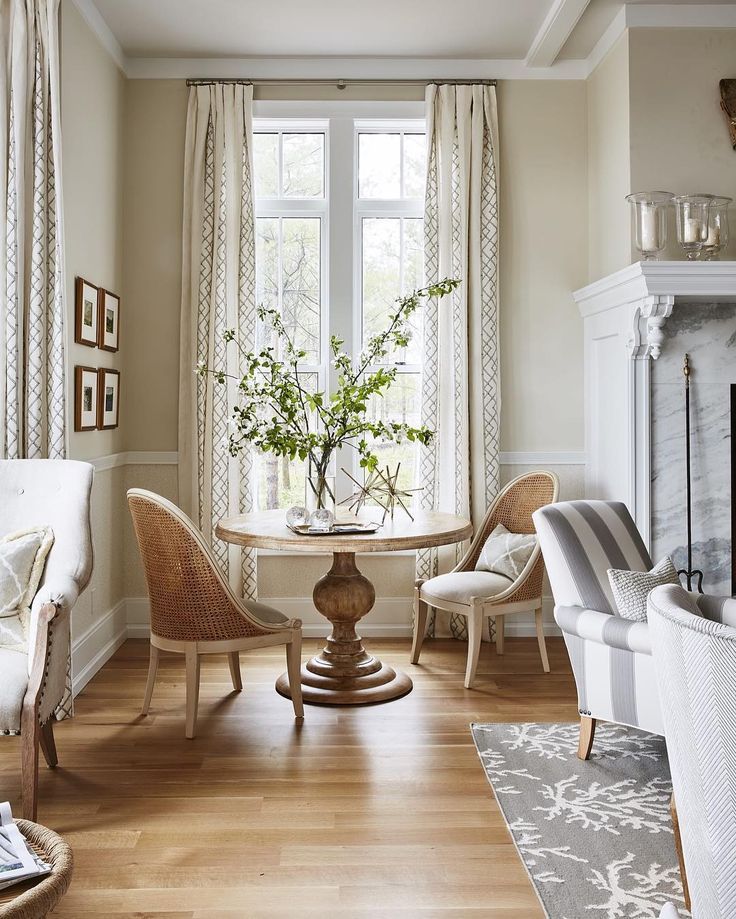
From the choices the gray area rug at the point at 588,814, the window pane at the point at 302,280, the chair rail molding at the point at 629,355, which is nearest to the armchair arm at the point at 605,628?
the gray area rug at the point at 588,814

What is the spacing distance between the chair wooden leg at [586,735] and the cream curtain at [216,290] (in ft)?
6.92

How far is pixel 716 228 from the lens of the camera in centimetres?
369

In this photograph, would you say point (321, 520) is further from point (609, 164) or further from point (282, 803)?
point (609, 164)

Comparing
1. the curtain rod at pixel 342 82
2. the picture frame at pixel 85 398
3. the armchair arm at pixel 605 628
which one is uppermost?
the curtain rod at pixel 342 82

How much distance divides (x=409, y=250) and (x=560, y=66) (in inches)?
50.9

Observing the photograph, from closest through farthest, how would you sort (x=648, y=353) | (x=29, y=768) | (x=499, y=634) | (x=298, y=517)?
1. (x=29, y=768)
2. (x=298, y=517)
3. (x=648, y=353)
4. (x=499, y=634)

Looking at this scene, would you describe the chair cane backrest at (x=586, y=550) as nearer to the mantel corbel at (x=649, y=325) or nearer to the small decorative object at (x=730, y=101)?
the mantel corbel at (x=649, y=325)

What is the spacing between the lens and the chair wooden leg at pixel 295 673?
3215mm

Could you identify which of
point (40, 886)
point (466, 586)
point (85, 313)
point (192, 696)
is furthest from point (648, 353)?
point (40, 886)

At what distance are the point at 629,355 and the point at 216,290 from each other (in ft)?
7.13

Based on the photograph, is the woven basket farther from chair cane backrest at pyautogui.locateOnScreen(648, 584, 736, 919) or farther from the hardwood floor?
chair cane backrest at pyautogui.locateOnScreen(648, 584, 736, 919)

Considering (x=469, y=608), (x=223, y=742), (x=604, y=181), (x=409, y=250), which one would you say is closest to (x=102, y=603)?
(x=223, y=742)

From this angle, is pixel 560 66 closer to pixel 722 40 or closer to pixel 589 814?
pixel 722 40

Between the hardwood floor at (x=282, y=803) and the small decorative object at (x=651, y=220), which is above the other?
the small decorative object at (x=651, y=220)
